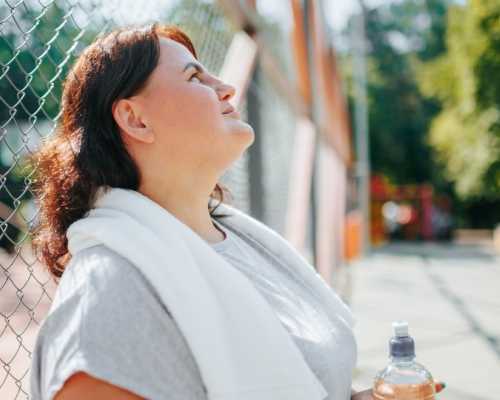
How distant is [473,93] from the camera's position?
43.2ft

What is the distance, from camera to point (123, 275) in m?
1.17

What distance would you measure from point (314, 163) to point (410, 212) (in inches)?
782

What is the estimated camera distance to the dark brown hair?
1.46 metres

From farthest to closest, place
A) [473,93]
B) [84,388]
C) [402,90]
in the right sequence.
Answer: [402,90] → [473,93] → [84,388]

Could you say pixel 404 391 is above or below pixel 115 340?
below

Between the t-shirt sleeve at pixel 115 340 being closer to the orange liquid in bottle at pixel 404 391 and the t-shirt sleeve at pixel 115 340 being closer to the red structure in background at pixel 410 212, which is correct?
the orange liquid in bottle at pixel 404 391

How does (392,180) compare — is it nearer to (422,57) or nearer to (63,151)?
(422,57)

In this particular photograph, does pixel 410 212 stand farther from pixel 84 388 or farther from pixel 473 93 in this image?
pixel 84 388

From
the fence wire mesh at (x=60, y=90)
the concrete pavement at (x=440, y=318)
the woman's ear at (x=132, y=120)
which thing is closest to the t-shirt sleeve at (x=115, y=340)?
the fence wire mesh at (x=60, y=90)

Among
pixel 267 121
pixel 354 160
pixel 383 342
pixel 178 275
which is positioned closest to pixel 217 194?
pixel 178 275

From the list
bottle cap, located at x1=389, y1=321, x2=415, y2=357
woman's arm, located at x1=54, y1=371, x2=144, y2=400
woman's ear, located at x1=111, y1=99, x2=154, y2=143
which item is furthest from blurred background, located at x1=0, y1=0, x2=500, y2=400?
bottle cap, located at x1=389, y1=321, x2=415, y2=357

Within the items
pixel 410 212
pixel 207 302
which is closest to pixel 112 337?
pixel 207 302

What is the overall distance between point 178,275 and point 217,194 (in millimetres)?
811

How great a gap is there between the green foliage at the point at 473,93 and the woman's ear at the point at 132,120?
892cm
